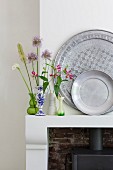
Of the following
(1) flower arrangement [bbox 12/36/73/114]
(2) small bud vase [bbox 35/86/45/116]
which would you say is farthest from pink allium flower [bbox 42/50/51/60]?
(2) small bud vase [bbox 35/86/45/116]

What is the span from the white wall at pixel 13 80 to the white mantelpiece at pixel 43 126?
63 centimetres

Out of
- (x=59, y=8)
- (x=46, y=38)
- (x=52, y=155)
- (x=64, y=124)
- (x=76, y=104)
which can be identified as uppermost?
(x=59, y=8)

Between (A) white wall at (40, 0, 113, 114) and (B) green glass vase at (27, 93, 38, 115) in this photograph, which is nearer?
(B) green glass vase at (27, 93, 38, 115)

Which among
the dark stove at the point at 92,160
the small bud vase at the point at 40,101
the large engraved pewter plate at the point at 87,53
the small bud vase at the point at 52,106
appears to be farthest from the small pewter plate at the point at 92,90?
the dark stove at the point at 92,160

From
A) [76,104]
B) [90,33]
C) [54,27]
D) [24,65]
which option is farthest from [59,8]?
[76,104]

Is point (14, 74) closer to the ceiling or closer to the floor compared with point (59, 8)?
closer to the floor

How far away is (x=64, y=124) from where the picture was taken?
126 inches

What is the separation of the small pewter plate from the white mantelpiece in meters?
0.22

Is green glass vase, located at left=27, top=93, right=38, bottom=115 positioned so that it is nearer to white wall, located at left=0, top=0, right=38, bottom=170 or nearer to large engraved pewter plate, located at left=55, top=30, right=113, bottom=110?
large engraved pewter plate, located at left=55, top=30, right=113, bottom=110

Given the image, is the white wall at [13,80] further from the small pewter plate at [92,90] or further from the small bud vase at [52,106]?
the small pewter plate at [92,90]

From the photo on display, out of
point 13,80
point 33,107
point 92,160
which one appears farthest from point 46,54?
point 92,160

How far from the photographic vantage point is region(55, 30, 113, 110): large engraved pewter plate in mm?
3475

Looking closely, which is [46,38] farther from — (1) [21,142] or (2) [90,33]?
(1) [21,142]

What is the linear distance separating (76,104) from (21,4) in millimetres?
1425
